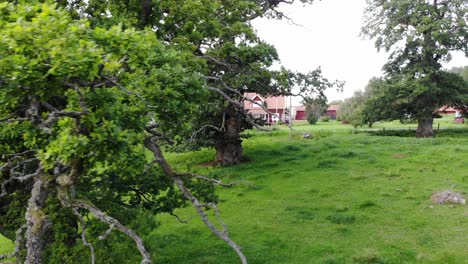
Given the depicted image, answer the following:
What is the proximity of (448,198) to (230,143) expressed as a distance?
12492 millimetres

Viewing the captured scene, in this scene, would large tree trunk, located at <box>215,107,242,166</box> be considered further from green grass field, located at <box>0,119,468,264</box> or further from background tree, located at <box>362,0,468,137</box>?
background tree, located at <box>362,0,468,137</box>

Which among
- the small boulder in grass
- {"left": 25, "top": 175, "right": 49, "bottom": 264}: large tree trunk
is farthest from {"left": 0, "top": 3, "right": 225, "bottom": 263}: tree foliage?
the small boulder in grass

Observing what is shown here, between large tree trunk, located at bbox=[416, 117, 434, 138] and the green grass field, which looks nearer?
the green grass field

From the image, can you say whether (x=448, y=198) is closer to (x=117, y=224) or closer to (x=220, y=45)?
(x=220, y=45)

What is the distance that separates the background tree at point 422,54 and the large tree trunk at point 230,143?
15554 millimetres

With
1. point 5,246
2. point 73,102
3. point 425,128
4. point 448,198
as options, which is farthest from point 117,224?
point 425,128

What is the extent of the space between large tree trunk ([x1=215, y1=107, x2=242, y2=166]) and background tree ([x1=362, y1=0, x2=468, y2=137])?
51.0ft

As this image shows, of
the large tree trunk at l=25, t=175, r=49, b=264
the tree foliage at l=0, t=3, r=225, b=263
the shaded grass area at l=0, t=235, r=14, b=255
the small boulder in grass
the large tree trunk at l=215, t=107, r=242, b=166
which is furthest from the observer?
the large tree trunk at l=215, t=107, r=242, b=166

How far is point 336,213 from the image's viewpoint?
1543cm

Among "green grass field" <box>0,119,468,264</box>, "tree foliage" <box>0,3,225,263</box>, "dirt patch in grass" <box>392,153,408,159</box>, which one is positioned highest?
"tree foliage" <box>0,3,225,263</box>

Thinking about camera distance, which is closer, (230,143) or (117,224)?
(117,224)

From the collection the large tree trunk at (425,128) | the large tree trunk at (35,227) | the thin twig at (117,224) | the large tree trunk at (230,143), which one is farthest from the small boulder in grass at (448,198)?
the large tree trunk at (425,128)

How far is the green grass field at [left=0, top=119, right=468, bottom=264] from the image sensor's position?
1228 centimetres

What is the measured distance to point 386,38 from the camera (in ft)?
117
